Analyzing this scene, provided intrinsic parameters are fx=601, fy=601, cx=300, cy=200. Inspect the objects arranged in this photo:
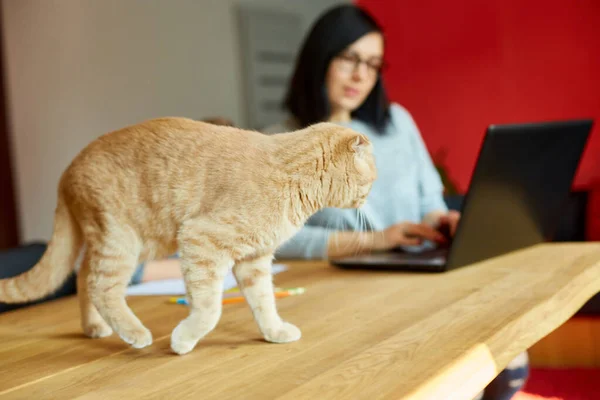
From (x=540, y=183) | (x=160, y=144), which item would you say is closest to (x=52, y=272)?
(x=160, y=144)

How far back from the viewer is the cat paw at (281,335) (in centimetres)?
75

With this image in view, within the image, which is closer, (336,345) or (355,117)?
(336,345)

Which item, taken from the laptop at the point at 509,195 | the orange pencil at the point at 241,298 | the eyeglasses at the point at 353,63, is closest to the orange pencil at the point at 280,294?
the orange pencil at the point at 241,298

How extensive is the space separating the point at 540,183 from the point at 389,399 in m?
0.85

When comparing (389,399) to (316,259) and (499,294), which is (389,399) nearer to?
(499,294)

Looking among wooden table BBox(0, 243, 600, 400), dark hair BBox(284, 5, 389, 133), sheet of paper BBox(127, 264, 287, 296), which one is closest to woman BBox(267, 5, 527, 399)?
dark hair BBox(284, 5, 389, 133)

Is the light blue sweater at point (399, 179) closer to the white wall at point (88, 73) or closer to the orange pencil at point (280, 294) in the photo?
the orange pencil at point (280, 294)

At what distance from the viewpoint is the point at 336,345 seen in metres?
0.72

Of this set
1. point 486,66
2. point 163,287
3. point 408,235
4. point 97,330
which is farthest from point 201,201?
point 486,66

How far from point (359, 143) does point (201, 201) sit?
Result: 22 cm

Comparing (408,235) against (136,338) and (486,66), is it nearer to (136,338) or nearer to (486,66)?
(136,338)

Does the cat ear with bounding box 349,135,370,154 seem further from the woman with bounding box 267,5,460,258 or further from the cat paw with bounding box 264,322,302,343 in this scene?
the woman with bounding box 267,5,460,258

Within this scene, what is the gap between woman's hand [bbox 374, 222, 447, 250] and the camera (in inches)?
54.8

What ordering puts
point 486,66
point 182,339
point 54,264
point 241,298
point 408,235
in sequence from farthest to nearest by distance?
point 486,66 → point 408,235 → point 241,298 → point 54,264 → point 182,339
